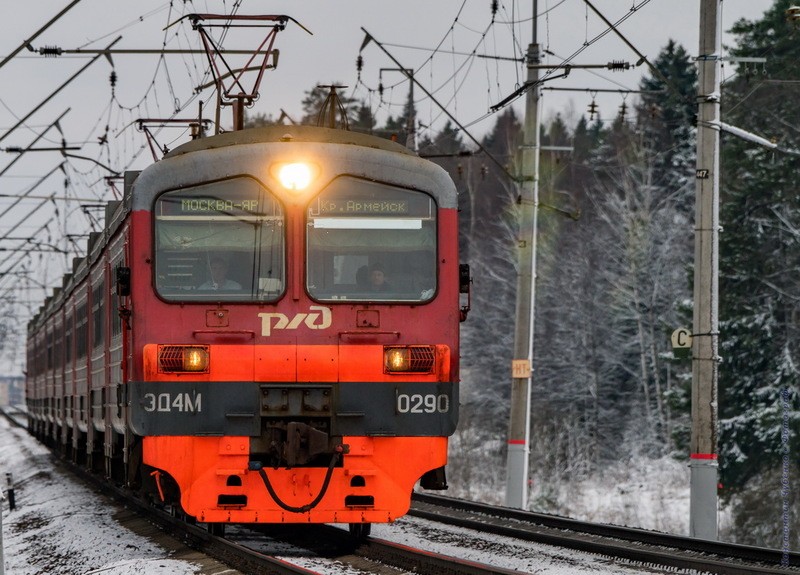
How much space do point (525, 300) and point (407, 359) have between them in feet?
36.4

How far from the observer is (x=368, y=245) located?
11031 mm

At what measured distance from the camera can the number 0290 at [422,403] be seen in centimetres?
1098

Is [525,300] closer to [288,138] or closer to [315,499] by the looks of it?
[288,138]

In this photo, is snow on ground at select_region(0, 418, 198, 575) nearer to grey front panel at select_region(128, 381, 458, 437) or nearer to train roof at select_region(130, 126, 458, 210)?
grey front panel at select_region(128, 381, 458, 437)

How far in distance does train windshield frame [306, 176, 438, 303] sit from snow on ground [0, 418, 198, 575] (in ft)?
8.12

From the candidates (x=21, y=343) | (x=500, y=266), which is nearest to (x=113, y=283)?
(x=500, y=266)

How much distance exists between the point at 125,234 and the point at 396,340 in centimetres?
269

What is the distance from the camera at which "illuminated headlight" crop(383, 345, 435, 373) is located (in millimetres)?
11000

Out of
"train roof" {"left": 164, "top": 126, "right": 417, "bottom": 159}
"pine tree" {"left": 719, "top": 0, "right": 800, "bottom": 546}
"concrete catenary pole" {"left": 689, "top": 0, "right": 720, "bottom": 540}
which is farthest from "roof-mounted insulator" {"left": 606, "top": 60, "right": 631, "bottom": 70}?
"pine tree" {"left": 719, "top": 0, "right": 800, "bottom": 546}

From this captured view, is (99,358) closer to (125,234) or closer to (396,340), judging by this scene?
(125,234)

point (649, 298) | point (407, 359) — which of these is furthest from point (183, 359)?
point (649, 298)

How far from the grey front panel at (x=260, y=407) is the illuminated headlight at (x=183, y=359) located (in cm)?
11

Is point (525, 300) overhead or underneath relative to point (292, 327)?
overhead

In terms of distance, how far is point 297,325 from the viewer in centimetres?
1095
